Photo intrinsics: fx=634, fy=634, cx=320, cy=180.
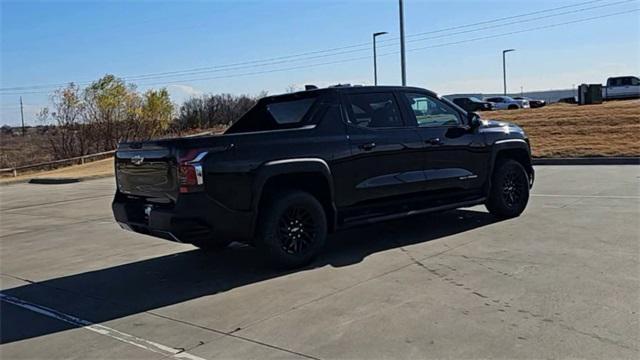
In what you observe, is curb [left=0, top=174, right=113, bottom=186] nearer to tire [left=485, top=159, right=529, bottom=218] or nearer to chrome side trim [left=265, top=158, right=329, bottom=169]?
tire [left=485, top=159, right=529, bottom=218]

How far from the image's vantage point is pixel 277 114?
782cm

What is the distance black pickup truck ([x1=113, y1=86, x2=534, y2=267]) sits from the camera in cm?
602

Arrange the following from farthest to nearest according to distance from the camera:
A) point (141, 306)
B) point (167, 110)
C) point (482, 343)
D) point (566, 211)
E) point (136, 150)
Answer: point (167, 110), point (566, 211), point (136, 150), point (141, 306), point (482, 343)

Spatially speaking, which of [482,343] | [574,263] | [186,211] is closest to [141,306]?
[186,211]

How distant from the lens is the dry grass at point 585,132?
59.4ft

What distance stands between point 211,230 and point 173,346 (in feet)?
5.45

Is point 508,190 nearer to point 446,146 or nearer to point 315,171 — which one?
point 446,146

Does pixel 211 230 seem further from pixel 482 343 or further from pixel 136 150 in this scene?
pixel 482 343

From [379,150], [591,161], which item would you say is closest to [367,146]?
[379,150]

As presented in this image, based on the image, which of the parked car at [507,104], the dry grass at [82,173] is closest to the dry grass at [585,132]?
the dry grass at [82,173]

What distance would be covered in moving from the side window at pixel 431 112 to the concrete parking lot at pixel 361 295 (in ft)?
4.64

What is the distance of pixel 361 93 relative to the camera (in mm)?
7457

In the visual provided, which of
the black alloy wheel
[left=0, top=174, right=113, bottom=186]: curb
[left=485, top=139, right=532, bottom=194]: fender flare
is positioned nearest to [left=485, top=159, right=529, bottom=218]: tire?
[left=485, top=139, right=532, bottom=194]: fender flare

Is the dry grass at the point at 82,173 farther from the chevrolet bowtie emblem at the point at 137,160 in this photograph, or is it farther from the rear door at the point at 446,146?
the rear door at the point at 446,146
